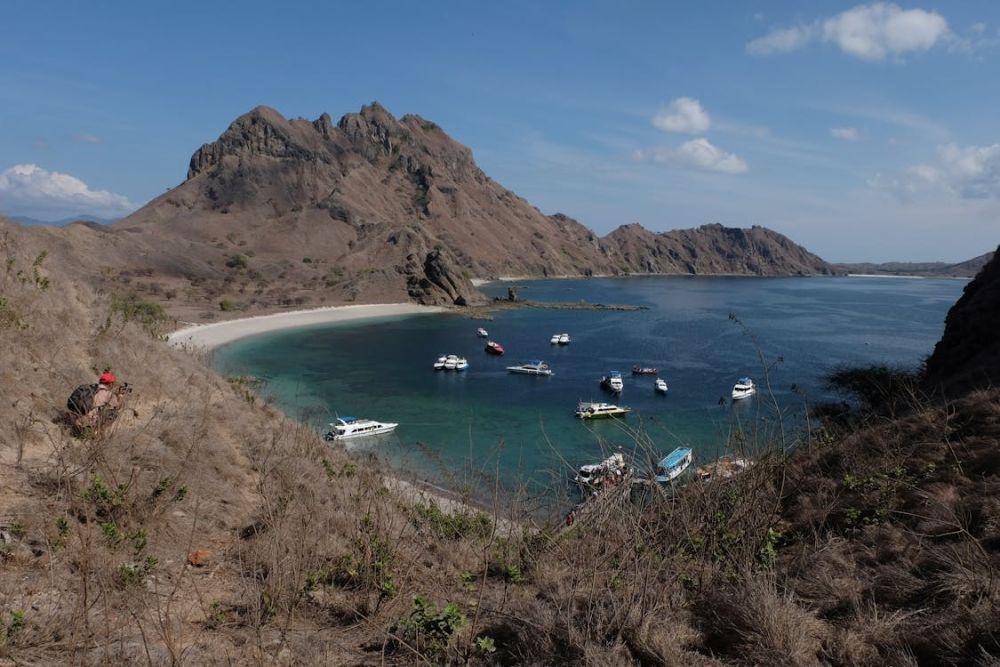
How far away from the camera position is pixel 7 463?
339 inches

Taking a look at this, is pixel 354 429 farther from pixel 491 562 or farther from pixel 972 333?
pixel 972 333

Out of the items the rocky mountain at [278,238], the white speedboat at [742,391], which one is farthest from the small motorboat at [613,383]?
the rocky mountain at [278,238]

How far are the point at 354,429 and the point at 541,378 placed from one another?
71.1ft

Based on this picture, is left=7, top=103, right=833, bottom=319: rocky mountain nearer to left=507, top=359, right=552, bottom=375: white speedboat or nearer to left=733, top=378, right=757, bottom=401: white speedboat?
left=507, top=359, right=552, bottom=375: white speedboat

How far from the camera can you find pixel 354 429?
3156 centimetres

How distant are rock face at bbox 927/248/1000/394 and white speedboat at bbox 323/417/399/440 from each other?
26.2 meters

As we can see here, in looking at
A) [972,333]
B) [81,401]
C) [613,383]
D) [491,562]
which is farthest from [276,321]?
[491,562]

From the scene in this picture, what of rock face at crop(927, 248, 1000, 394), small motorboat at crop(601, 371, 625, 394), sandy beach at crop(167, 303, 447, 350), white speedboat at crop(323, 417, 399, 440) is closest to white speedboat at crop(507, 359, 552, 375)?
small motorboat at crop(601, 371, 625, 394)

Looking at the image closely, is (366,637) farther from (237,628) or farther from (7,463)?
(7,463)

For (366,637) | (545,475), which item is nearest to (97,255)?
(545,475)

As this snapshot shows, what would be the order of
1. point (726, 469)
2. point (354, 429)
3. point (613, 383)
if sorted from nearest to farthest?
point (726, 469) < point (354, 429) < point (613, 383)

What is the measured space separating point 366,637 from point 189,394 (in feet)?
35.9

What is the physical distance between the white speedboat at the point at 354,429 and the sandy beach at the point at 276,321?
1957cm

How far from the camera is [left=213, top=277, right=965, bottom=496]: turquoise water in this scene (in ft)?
99.8
